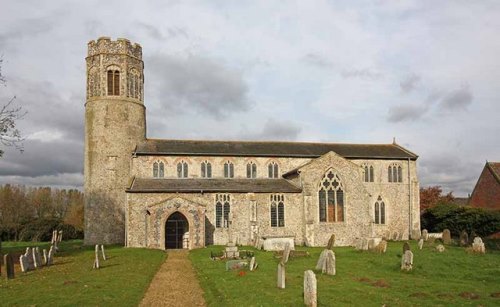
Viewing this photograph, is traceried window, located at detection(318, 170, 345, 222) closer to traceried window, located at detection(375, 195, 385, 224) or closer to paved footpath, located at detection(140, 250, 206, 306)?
traceried window, located at detection(375, 195, 385, 224)

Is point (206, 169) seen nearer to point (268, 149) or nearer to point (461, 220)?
point (268, 149)

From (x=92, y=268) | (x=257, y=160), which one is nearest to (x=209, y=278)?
(x=92, y=268)

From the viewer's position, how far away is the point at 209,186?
4156 cm

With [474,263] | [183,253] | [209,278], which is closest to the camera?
[209,278]

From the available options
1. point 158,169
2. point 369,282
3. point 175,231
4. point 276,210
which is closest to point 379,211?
point 276,210

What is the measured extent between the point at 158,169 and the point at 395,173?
81.6ft

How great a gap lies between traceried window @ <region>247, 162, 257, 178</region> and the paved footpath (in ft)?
60.6

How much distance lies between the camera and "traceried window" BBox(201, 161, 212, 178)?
4453cm

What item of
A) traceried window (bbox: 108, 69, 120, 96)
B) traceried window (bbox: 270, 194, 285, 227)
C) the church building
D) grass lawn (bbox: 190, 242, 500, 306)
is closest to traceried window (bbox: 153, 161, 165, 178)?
the church building

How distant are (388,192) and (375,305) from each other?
35220 millimetres

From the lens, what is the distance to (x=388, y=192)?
48062mm

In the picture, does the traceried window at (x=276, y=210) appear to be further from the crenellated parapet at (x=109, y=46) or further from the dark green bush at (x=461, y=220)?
the crenellated parapet at (x=109, y=46)

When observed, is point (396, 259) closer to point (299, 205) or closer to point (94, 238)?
point (299, 205)

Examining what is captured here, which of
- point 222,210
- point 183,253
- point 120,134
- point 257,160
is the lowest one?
point 183,253
